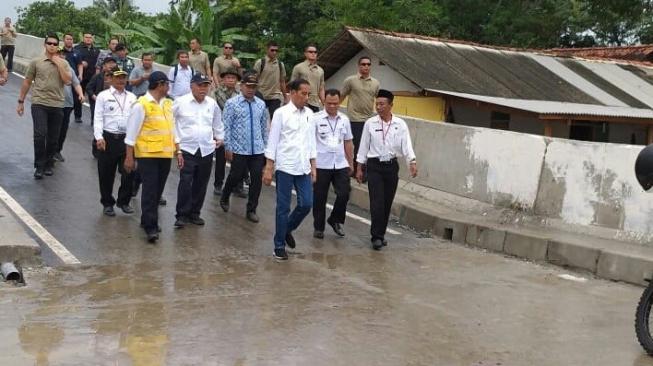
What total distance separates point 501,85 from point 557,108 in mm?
2282

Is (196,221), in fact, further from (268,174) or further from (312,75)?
(312,75)

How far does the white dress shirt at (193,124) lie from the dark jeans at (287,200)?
3.88ft

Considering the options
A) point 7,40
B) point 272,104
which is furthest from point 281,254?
point 7,40

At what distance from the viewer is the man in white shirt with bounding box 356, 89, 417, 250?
31.1ft

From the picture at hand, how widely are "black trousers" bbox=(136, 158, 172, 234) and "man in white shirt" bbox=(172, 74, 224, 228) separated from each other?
0.38m

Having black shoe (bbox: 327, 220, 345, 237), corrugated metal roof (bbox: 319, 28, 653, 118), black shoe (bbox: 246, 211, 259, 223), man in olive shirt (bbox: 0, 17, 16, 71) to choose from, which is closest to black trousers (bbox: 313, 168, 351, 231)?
black shoe (bbox: 327, 220, 345, 237)

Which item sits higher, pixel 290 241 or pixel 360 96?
pixel 360 96

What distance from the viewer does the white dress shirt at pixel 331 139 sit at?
9.63 m

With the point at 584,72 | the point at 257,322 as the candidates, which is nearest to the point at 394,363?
the point at 257,322

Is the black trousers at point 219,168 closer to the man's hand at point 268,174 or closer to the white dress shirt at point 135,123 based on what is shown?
the white dress shirt at point 135,123

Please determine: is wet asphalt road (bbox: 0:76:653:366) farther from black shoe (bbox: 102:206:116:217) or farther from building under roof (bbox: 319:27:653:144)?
building under roof (bbox: 319:27:653:144)

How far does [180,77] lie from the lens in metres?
13.5

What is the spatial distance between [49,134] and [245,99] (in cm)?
303

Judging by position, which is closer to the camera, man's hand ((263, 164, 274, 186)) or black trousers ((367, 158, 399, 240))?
man's hand ((263, 164, 274, 186))
